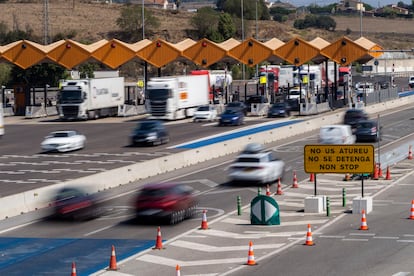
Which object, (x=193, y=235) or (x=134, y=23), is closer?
(x=193, y=235)

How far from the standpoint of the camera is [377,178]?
45.1 m

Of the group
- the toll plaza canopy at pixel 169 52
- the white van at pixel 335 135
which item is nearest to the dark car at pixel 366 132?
the white van at pixel 335 135

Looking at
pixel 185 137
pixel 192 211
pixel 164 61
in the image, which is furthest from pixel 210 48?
pixel 192 211

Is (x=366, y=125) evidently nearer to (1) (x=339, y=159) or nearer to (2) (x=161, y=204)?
(1) (x=339, y=159)

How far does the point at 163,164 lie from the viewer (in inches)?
1944

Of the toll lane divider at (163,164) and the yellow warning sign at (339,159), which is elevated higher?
the yellow warning sign at (339,159)

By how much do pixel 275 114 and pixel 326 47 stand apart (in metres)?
11.3

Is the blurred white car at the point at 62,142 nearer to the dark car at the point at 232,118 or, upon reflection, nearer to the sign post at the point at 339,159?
the dark car at the point at 232,118

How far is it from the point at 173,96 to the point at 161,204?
4280 centimetres

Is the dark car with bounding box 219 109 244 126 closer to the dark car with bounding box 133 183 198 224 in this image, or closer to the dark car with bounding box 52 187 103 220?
the dark car with bounding box 52 187 103 220

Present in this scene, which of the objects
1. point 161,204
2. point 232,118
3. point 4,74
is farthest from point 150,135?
point 4,74

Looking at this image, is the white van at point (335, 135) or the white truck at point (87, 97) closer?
the white van at point (335, 135)

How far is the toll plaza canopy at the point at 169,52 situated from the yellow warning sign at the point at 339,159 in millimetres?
50712

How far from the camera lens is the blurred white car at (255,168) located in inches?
1687
